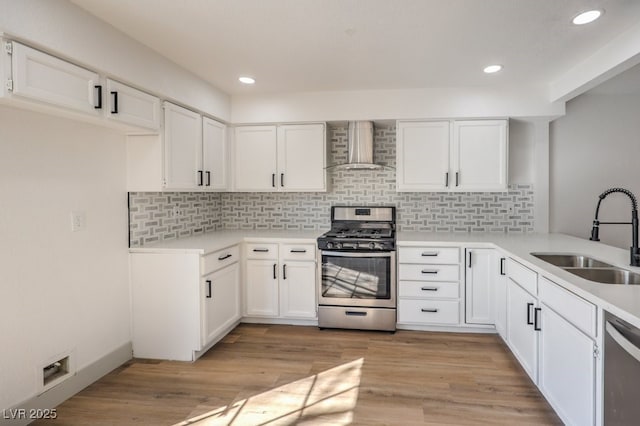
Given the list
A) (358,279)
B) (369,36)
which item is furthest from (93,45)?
(358,279)

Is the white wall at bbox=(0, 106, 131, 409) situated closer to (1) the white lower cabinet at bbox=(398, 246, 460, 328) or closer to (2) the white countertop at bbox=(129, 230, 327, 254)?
(2) the white countertop at bbox=(129, 230, 327, 254)

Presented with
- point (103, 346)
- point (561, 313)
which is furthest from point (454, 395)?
point (103, 346)

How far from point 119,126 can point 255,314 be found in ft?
6.88

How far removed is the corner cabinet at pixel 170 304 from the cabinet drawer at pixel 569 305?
2.29m

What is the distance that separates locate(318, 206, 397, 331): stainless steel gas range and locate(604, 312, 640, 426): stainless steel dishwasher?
2.05 metres

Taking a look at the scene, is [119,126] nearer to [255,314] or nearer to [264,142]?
[264,142]

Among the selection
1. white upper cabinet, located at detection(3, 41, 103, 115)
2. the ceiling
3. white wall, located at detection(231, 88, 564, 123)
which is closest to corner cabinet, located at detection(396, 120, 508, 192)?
white wall, located at detection(231, 88, 564, 123)

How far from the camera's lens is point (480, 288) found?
3523mm

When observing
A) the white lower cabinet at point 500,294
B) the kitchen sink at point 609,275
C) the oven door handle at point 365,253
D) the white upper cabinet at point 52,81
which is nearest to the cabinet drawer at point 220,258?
the oven door handle at point 365,253

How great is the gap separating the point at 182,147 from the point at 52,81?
125 centimetres

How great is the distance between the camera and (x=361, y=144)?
393 cm

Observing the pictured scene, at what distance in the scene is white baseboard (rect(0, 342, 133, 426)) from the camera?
2.09 meters

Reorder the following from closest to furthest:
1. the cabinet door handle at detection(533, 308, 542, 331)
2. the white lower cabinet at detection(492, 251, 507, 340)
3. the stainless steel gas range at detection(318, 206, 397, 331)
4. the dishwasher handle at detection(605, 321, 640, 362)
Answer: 1. the dishwasher handle at detection(605, 321, 640, 362)
2. the cabinet door handle at detection(533, 308, 542, 331)
3. the white lower cabinet at detection(492, 251, 507, 340)
4. the stainless steel gas range at detection(318, 206, 397, 331)

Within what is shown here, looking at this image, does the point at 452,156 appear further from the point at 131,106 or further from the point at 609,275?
the point at 131,106
